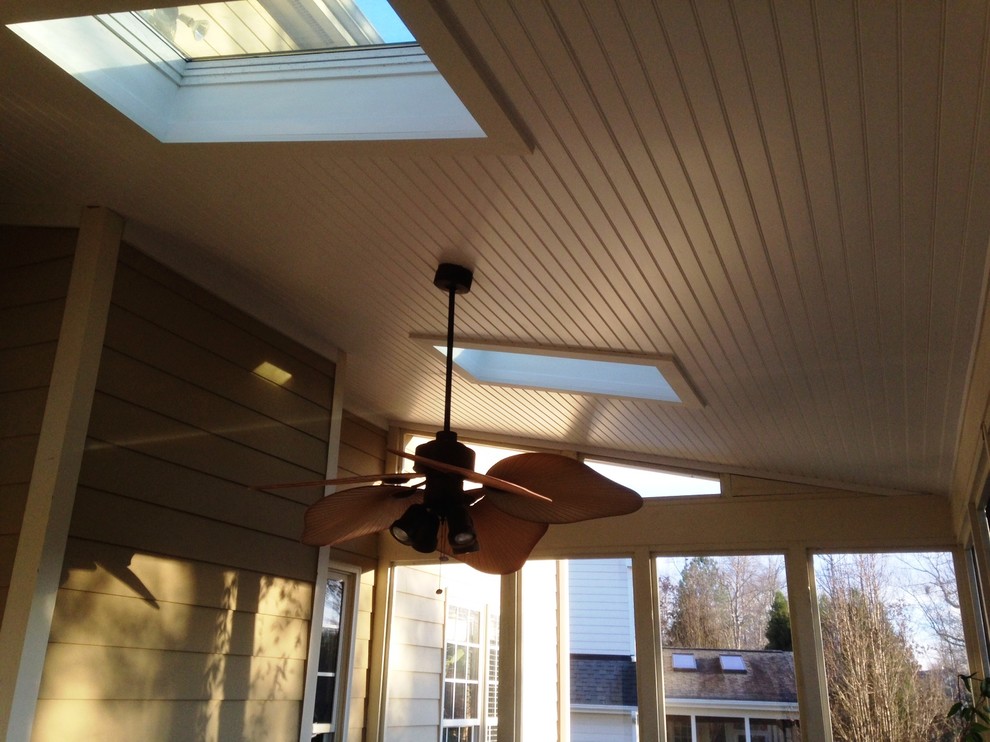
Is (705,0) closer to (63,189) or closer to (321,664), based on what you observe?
(63,189)

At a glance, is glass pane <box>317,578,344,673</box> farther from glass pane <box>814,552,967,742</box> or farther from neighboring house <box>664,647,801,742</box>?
glass pane <box>814,552,967,742</box>

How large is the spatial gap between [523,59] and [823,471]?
338cm

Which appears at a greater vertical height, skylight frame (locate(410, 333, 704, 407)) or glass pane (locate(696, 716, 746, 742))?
skylight frame (locate(410, 333, 704, 407))

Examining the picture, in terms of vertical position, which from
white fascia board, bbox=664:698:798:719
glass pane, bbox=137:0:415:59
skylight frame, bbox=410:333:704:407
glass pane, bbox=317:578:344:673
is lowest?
white fascia board, bbox=664:698:798:719

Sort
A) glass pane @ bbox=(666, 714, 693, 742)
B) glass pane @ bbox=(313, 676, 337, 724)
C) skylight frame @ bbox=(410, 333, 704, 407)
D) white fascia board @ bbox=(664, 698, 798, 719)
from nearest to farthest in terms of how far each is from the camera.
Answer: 1. skylight frame @ bbox=(410, 333, 704, 407)
2. white fascia board @ bbox=(664, 698, 798, 719)
3. glass pane @ bbox=(666, 714, 693, 742)
4. glass pane @ bbox=(313, 676, 337, 724)

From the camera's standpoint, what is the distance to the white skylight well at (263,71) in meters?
2.27

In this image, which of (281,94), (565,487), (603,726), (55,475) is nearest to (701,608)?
(603,726)

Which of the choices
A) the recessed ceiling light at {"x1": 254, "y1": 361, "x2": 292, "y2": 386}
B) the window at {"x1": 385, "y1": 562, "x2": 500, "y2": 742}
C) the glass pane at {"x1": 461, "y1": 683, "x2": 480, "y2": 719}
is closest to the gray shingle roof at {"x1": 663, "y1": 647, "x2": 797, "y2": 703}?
the window at {"x1": 385, "y1": 562, "x2": 500, "y2": 742}

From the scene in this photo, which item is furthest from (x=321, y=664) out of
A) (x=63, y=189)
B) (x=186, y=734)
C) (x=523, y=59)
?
(x=523, y=59)

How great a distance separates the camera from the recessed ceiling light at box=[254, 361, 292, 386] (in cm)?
390

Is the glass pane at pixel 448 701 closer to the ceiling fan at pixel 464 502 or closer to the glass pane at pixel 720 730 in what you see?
the glass pane at pixel 720 730

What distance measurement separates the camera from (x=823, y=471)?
4.47 metres

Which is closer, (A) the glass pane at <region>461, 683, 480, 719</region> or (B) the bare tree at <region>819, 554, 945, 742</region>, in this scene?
(B) the bare tree at <region>819, 554, 945, 742</region>

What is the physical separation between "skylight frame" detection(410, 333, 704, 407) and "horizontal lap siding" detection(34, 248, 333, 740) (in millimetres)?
810
